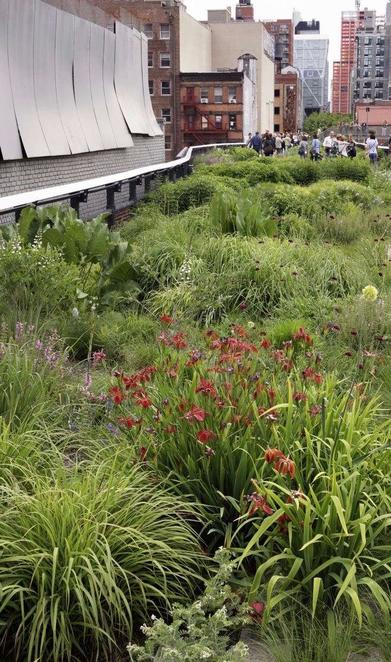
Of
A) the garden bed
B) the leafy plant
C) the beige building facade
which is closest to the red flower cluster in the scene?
the garden bed

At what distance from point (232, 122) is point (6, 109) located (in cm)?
6056

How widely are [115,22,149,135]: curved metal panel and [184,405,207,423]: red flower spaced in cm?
2891

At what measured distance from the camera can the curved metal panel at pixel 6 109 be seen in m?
19.2

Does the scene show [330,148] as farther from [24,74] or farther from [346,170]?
[24,74]

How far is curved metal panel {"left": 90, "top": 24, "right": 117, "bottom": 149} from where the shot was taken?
28.2 meters

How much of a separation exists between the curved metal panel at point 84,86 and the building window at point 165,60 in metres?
50.9

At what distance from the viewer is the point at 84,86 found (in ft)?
89.2

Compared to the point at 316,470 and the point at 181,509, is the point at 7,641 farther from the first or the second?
the point at 316,470

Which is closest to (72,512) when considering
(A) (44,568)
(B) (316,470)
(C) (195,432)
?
(A) (44,568)

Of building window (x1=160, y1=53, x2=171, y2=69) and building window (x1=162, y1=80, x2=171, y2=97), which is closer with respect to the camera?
building window (x1=160, y1=53, x2=171, y2=69)

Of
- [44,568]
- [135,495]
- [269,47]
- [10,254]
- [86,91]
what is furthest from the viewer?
[269,47]

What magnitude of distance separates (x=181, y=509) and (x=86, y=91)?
81.0 ft

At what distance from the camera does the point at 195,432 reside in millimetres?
4316

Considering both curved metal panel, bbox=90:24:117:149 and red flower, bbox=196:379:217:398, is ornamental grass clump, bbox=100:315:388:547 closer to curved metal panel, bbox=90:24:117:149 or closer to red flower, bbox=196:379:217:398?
red flower, bbox=196:379:217:398
